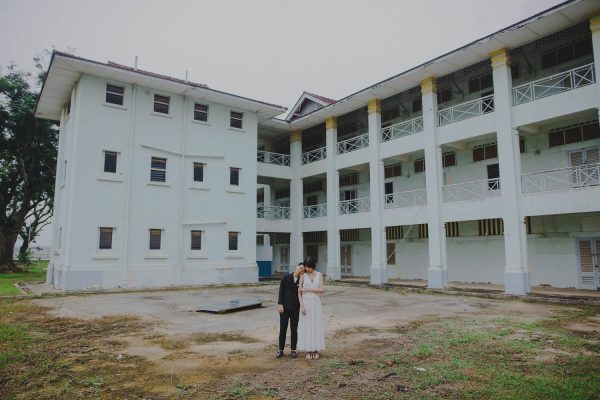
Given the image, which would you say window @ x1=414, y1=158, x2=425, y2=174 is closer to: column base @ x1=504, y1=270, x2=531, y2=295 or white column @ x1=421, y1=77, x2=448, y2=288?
white column @ x1=421, y1=77, x2=448, y2=288

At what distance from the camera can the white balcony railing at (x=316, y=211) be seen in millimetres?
24958

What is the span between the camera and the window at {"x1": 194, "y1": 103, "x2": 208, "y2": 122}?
21188mm

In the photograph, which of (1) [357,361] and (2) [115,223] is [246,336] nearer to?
(1) [357,361]

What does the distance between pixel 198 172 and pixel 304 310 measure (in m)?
15.8

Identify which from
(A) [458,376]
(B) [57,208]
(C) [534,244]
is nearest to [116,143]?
(B) [57,208]

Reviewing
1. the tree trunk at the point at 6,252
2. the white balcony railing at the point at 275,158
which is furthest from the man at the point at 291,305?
the tree trunk at the point at 6,252

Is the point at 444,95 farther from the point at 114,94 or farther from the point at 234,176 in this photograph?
the point at 114,94

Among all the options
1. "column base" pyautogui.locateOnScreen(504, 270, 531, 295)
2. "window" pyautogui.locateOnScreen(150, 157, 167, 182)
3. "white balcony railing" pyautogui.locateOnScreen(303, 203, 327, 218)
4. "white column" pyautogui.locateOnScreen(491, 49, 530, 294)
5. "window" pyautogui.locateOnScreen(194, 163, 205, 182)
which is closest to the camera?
"column base" pyautogui.locateOnScreen(504, 270, 531, 295)

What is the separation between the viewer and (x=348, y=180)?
25922 millimetres

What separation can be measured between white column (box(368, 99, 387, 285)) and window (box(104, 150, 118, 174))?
1266cm

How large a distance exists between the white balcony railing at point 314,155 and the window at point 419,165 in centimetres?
575

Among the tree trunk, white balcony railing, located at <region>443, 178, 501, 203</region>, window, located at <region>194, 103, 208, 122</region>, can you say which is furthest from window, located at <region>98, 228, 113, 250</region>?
the tree trunk

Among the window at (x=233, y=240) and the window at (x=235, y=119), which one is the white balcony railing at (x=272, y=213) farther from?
the window at (x=235, y=119)

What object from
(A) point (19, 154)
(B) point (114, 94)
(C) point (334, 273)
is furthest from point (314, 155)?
(A) point (19, 154)
